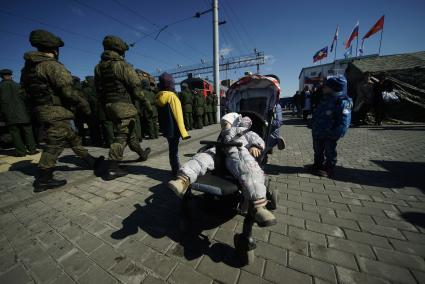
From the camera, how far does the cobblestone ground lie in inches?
60.3

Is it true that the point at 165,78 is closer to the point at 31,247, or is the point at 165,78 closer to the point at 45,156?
the point at 45,156

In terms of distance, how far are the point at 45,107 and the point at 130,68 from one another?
159cm

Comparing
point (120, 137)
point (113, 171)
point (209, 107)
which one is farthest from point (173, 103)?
point (209, 107)

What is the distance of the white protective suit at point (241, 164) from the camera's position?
5.76 feet

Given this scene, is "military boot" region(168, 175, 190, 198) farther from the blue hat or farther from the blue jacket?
the blue hat

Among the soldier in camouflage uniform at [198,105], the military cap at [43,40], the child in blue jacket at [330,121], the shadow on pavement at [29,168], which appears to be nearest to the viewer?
the military cap at [43,40]

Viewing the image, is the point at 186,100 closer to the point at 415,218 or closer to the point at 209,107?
the point at 209,107

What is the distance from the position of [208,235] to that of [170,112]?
2067 millimetres

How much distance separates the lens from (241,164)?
1.94 metres

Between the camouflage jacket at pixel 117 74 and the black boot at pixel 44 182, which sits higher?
the camouflage jacket at pixel 117 74

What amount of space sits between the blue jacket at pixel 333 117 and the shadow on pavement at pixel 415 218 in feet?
4.85

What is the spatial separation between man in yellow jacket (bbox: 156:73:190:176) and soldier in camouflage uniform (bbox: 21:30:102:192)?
1630 millimetres

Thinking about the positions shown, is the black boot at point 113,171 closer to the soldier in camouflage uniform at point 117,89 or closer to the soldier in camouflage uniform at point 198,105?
the soldier in camouflage uniform at point 117,89

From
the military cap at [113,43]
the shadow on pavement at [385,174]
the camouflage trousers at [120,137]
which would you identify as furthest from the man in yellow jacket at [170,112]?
the shadow on pavement at [385,174]
